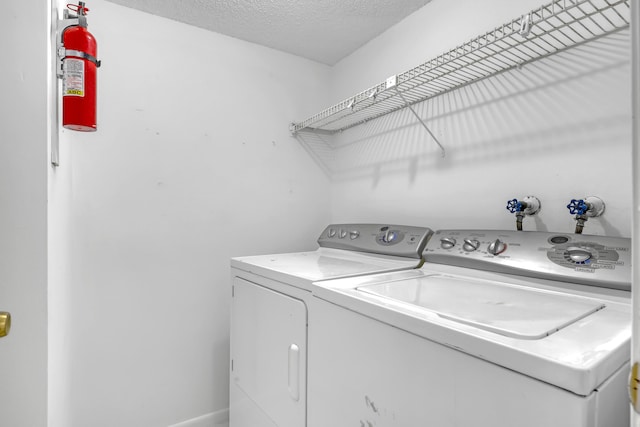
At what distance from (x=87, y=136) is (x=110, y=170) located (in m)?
0.19

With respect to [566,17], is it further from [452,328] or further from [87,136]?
[87,136]

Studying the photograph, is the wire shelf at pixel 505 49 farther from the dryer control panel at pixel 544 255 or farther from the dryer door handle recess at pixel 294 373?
the dryer door handle recess at pixel 294 373

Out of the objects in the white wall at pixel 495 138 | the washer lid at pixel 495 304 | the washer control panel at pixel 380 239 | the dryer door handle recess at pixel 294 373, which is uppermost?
the white wall at pixel 495 138

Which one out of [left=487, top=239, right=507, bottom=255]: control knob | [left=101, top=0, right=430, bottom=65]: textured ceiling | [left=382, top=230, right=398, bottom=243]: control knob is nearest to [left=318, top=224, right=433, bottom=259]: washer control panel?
[left=382, top=230, right=398, bottom=243]: control knob

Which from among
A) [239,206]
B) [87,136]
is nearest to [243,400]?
[239,206]

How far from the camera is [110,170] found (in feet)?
5.82

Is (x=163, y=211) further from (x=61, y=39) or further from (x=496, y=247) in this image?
(x=496, y=247)

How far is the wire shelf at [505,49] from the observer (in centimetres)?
105

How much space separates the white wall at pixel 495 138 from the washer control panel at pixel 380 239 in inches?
7.9

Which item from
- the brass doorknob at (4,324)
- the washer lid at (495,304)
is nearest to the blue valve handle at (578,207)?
the washer lid at (495,304)

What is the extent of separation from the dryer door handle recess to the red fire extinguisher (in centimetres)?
109

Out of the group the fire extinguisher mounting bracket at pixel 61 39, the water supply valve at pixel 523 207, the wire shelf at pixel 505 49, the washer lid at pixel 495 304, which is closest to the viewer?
the washer lid at pixel 495 304

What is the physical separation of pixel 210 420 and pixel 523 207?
2.04m

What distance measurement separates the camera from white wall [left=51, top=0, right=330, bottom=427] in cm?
172
